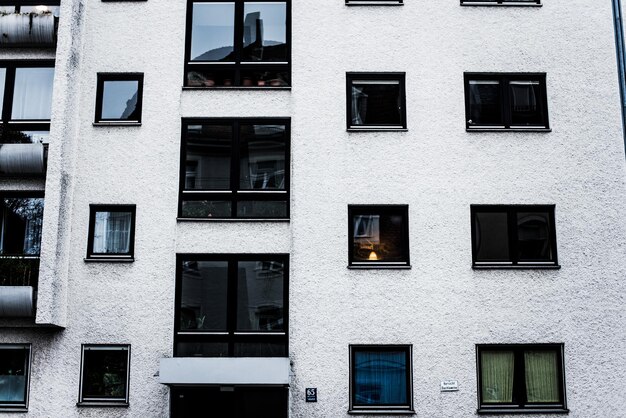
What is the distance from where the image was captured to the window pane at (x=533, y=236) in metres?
17.7

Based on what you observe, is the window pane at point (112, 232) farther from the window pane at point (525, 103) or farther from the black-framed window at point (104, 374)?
the window pane at point (525, 103)

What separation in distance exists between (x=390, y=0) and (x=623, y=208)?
24.0 ft

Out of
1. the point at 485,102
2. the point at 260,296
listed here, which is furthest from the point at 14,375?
the point at 485,102

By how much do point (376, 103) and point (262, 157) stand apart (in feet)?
9.73

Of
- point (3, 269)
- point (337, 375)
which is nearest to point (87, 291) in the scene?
point (3, 269)

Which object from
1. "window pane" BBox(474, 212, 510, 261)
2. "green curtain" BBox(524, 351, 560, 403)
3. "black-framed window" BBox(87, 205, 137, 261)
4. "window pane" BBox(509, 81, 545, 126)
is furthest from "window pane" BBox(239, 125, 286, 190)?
"green curtain" BBox(524, 351, 560, 403)

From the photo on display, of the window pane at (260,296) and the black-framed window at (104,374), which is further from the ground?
the window pane at (260,296)

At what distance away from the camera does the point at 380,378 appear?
56.2 feet

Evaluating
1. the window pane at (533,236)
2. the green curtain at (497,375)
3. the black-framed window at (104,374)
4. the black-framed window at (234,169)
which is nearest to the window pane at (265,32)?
the black-framed window at (234,169)

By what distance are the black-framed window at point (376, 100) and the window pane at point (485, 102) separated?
5.38 feet

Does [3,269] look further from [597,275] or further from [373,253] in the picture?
[597,275]

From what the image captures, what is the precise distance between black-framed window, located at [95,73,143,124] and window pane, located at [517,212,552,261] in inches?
366

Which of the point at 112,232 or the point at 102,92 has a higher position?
the point at 102,92

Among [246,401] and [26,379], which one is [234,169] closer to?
[246,401]
